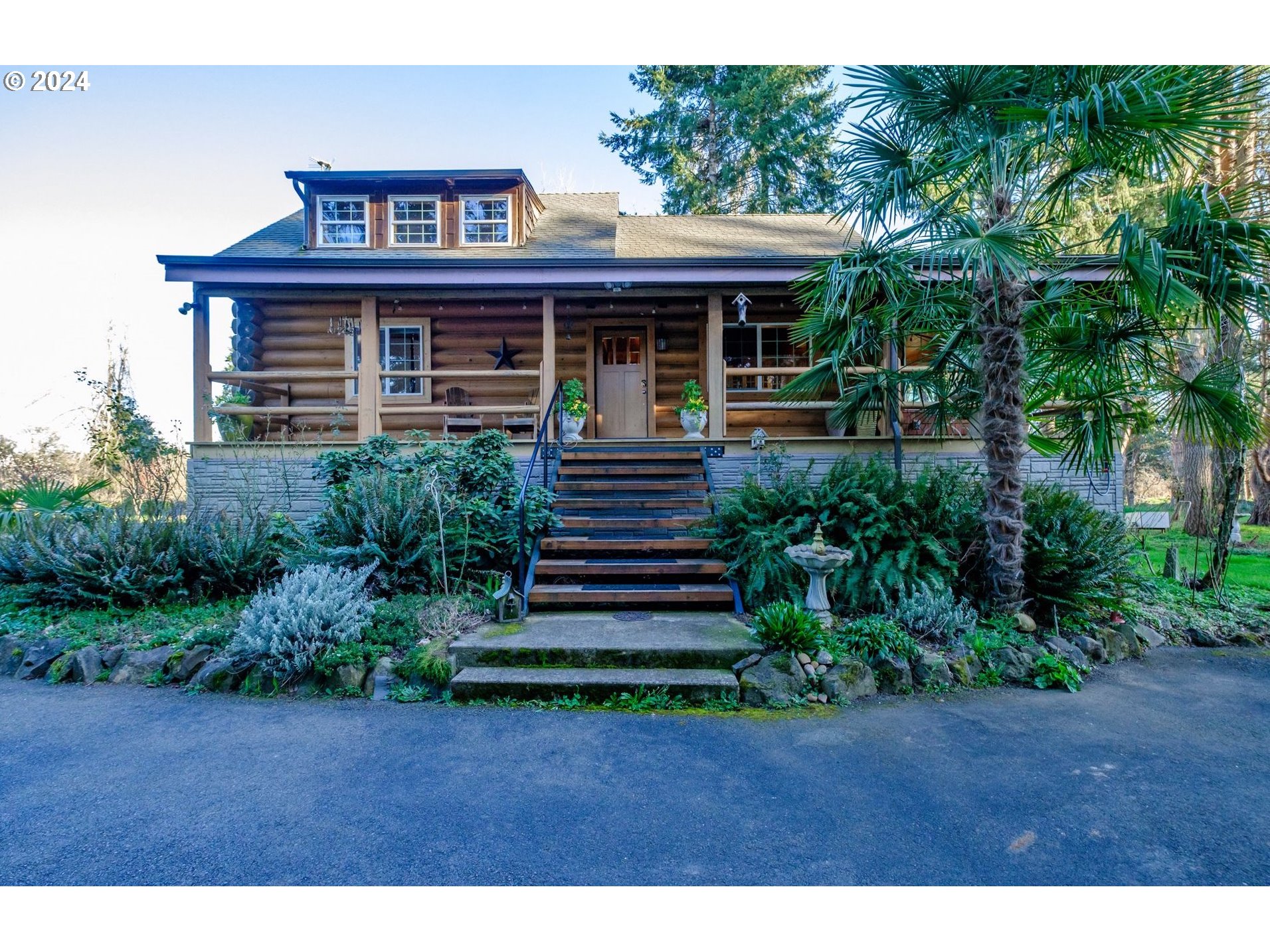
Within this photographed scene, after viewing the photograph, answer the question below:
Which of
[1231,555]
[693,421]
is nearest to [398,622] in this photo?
[693,421]

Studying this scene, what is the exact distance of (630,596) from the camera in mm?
5973

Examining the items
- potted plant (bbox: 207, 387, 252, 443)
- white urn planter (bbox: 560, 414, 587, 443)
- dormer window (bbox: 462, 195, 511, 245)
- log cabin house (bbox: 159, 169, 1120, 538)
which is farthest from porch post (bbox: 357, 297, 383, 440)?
dormer window (bbox: 462, 195, 511, 245)

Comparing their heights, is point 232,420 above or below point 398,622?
above

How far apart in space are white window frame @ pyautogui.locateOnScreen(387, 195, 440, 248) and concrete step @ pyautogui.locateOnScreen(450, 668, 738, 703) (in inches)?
393

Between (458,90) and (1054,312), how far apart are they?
749 centimetres

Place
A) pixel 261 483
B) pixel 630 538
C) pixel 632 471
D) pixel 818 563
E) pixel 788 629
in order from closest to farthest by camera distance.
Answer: pixel 788 629
pixel 818 563
pixel 630 538
pixel 632 471
pixel 261 483

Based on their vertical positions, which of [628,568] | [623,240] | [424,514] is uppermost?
[623,240]

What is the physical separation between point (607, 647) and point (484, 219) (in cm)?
1012

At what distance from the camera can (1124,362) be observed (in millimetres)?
5742

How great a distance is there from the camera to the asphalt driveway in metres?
2.49

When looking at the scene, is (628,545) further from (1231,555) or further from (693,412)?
(1231,555)

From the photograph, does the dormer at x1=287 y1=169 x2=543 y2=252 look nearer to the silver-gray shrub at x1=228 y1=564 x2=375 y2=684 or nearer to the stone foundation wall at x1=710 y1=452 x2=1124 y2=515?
the stone foundation wall at x1=710 y1=452 x2=1124 y2=515

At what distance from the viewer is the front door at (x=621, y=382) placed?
39.0 feet

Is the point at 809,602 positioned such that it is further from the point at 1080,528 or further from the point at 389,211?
the point at 389,211
